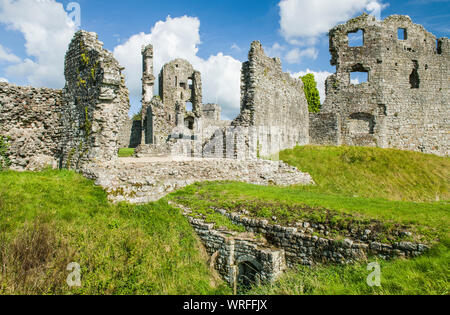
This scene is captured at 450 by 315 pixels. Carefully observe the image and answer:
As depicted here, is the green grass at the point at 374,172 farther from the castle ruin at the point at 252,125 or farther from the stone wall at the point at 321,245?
the stone wall at the point at 321,245

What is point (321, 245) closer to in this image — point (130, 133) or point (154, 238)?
point (154, 238)

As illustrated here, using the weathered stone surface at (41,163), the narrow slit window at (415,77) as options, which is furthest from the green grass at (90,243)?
the narrow slit window at (415,77)

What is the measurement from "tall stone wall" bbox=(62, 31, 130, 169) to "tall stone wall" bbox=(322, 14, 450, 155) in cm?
2013

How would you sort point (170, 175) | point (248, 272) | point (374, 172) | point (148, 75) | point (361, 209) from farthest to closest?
point (148, 75), point (374, 172), point (170, 175), point (248, 272), point (361, 209)

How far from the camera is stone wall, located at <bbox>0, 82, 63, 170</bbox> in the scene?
1030 centimetres

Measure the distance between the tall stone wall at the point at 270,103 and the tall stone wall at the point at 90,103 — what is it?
784cm

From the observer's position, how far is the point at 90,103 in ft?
33.5

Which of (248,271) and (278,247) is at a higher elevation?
(278,247)

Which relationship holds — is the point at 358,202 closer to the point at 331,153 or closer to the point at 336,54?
the point at 331,153

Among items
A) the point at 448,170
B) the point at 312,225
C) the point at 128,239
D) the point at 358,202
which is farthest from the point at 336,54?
the point at 128,239

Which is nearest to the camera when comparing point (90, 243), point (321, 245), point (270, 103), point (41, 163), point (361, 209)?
point (90, 243)

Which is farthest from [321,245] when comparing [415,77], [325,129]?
[415,77]

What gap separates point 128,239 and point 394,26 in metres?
28.4

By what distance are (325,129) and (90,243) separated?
2203 centimetres
